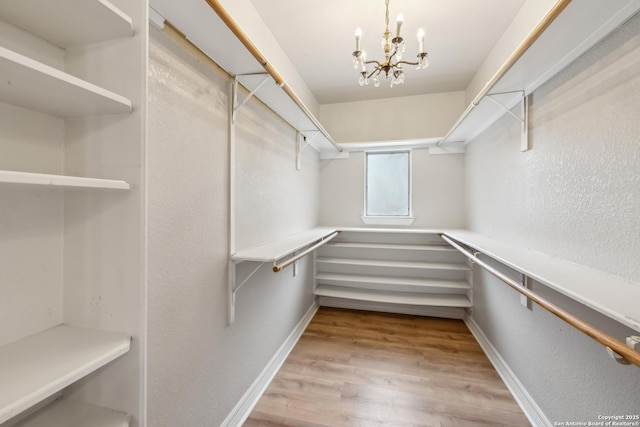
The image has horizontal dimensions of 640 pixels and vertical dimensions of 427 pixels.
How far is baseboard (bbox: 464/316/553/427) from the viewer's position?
57.7 inches

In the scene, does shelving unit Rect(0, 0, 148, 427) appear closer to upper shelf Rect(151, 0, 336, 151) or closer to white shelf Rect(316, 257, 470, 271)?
upper shelf Rect(151, 0, 336, 151)

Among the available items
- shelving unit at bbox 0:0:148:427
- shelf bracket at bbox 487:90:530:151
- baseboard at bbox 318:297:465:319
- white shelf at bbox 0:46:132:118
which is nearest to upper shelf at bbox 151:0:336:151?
shelving unit at bbox 0:0:148:427

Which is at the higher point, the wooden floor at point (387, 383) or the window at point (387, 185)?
the window at point (387, 185)

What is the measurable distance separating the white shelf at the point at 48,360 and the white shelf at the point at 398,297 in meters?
2.42

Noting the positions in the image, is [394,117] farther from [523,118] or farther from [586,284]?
[586,284]

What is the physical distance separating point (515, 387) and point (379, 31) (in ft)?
8.93

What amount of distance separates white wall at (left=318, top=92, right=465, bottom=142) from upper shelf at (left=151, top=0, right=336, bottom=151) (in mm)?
1463

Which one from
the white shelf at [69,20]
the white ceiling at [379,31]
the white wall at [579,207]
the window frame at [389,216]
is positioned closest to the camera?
the white shelf at [69,20]

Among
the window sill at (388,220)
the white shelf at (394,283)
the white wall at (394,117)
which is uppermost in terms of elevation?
the white wall at (394,117)

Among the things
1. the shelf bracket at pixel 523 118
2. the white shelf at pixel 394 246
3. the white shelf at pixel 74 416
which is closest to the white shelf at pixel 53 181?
the white shelf at pixel 74 416

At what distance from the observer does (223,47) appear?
3.62 feet

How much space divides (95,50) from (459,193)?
3.19 meters

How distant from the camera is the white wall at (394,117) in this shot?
293cm

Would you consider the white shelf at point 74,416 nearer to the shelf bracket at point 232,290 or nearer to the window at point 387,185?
the shelf bracket at point 232,290
